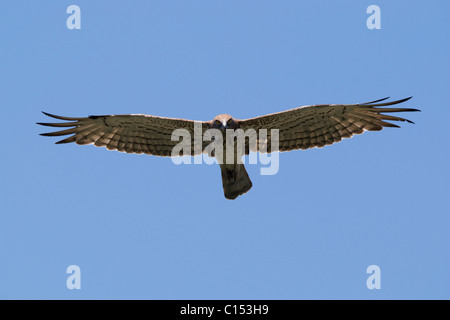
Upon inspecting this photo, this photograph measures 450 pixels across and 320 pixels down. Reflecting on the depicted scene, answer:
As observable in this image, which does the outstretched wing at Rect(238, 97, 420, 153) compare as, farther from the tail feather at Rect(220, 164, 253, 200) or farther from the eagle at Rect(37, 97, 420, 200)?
the tail feather at Rect(220, 164, 253, 200)

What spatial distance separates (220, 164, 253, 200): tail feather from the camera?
13391mm

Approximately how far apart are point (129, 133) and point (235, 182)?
251cm

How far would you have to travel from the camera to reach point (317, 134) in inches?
532

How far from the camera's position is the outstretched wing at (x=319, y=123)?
1291 centimetres

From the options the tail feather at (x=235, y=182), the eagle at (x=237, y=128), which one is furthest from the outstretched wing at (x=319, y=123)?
the tail feather at (x=235, y=182)

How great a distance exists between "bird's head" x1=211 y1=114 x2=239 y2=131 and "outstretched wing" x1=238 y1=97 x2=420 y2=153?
280 mm

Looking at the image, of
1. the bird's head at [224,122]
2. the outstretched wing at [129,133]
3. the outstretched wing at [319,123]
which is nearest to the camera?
the bird's head at [224,122]

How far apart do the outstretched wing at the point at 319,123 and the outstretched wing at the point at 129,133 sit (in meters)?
1.36

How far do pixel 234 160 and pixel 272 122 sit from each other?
112 cm

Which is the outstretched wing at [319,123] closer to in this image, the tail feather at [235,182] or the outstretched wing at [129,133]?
the tail feather at [235,182]

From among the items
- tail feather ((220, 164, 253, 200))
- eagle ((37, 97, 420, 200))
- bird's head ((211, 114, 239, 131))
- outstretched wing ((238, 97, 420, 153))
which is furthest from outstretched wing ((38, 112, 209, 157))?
outstretched wing ((238, 97, 420, 153))

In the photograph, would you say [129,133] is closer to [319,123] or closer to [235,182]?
[235,182]
